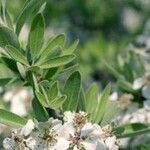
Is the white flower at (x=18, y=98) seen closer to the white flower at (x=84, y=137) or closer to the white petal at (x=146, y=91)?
the white petal at (x=146, y=91)

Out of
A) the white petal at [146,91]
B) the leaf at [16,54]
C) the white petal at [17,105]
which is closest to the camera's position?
the leaf at [16,54]

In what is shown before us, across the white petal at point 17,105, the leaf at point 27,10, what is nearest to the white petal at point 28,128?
the leaf at point 27,10

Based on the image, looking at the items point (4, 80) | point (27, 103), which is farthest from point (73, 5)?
point (4, 80)

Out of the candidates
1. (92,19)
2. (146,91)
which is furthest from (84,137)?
(92,19)

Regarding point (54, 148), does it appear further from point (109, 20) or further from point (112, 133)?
point (109, 20)

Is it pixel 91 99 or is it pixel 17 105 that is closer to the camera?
pixel 91 99

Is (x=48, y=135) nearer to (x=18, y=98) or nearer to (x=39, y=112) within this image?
(x=39, y=112)
